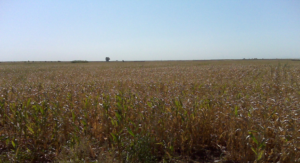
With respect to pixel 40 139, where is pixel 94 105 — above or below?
above

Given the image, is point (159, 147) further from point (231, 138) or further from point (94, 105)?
point (94, 105)

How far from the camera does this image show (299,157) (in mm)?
3037

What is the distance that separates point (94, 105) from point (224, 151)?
324 centimetres

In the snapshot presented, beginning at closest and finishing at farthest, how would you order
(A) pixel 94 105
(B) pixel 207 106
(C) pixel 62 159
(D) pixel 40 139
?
(C) pixel 62 159, (D) pixel 40 139, (B) pixel 207 106, (A) pixel 94 105

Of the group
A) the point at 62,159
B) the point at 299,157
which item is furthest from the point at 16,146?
the point at 299,157

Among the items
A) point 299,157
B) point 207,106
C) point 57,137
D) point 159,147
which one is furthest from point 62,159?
point 299,157

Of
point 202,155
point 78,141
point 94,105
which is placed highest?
point 94,105

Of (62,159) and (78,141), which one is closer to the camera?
(62,159)

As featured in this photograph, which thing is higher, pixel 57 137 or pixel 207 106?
pixel 207 106

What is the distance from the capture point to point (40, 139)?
3955mm

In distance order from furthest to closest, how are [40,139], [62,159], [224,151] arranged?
[40,139], [224,151], [62,159]

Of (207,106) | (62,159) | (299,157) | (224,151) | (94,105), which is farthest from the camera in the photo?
(94,105)

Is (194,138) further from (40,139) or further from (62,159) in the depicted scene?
(40,139)

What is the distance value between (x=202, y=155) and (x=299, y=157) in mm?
1463
